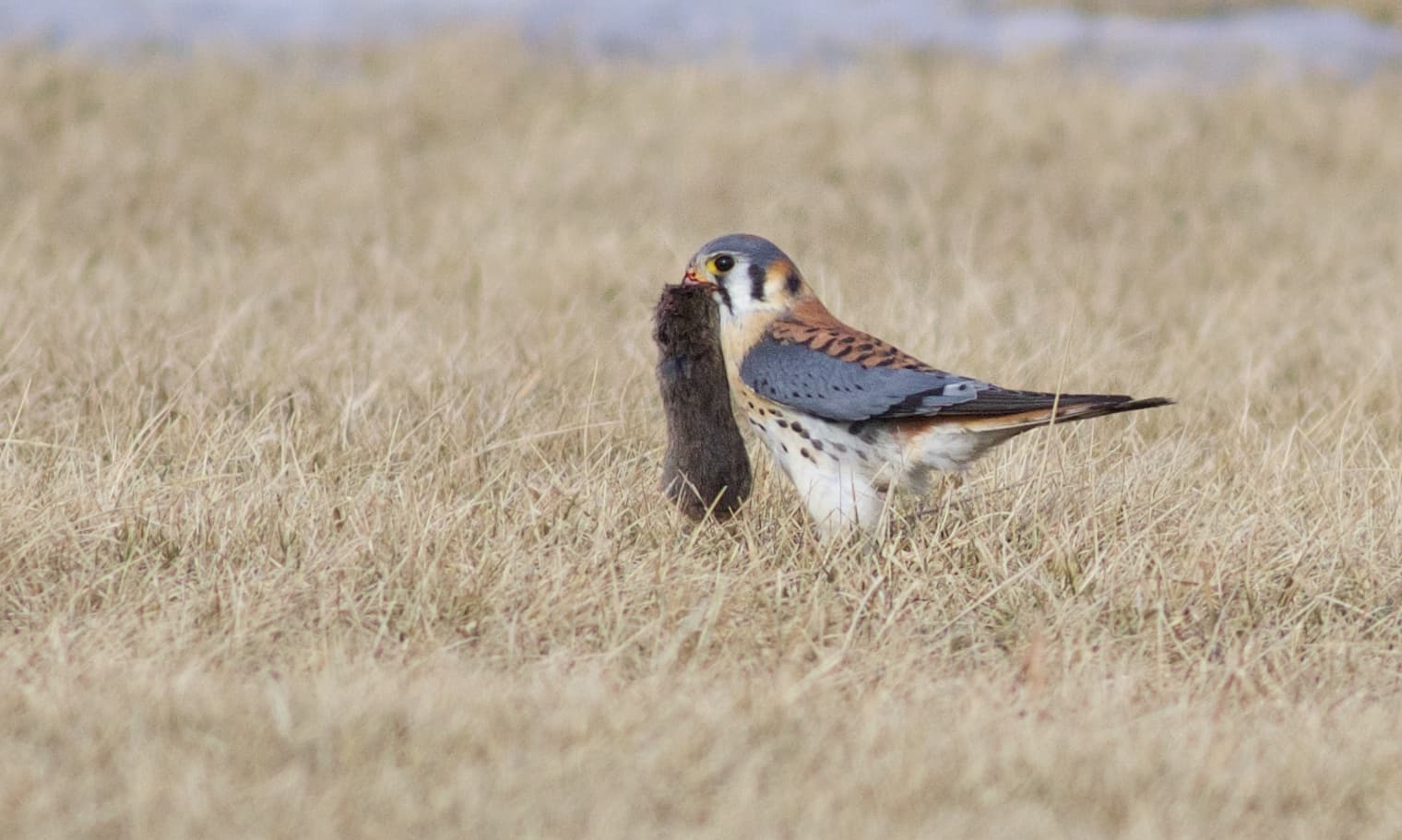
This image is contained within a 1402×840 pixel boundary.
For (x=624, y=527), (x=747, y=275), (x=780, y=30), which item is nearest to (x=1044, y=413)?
(x=747, y=275)

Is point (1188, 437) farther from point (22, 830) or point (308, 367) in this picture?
point (22, 830)

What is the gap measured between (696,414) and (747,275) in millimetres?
382

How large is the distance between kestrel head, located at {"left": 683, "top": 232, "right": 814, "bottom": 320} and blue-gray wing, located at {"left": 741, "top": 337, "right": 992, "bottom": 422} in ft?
0.80

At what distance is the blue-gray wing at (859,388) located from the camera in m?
4.38

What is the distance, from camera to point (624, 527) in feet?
15.2

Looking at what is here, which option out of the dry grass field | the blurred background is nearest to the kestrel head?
the dry grass field

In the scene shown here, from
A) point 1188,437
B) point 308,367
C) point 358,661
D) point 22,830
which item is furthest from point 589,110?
point 22,830

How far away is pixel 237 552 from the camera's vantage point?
441 centimetres

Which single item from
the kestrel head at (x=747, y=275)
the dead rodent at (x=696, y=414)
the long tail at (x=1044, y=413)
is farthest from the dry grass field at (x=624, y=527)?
the kestrel head at (x=747, y=275)

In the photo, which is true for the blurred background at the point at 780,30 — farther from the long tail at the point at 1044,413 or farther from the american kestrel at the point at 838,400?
the long tail at the point at 1044,413

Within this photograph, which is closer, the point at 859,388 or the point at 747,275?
the point at 859,388

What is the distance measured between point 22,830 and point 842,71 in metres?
9.64

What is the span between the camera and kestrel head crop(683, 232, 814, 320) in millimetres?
4672

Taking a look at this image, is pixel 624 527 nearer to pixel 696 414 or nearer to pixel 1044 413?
pixel 696 414
